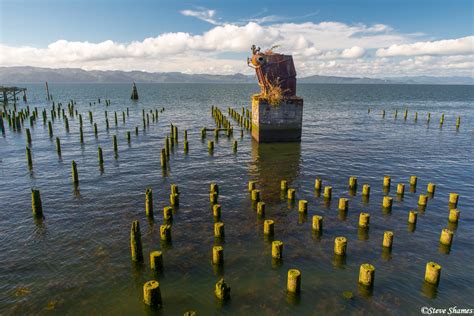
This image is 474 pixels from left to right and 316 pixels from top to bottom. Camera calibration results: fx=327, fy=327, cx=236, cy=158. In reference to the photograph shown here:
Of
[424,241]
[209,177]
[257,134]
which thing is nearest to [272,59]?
[257,134]

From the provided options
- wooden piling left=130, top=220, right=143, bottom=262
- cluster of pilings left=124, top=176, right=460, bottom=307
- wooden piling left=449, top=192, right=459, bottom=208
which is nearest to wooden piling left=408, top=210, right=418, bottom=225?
cluster of pilings left=124, top=176, right=460, bottom=307

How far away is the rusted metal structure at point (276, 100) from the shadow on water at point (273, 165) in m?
1.57

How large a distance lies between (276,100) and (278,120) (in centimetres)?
263

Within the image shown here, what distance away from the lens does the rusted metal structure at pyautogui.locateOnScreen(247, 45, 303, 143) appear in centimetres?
3738

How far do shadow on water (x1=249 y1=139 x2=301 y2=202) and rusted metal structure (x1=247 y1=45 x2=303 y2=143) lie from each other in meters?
1.57

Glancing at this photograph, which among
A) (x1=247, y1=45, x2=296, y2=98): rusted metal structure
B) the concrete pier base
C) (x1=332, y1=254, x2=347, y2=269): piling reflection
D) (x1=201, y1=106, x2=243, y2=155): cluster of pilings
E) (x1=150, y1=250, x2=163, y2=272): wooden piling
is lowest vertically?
(x1=332, y1=254, x2=347, y2=269): piling reflection

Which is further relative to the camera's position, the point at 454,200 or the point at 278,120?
the point at 278,120

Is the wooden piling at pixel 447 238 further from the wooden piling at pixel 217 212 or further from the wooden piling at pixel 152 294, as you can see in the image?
the wooden piling at pixel 152 294

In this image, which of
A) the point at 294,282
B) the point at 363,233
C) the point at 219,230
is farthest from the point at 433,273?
the point at 219,230

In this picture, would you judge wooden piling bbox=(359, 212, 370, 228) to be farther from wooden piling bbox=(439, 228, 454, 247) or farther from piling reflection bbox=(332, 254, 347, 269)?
wooden piling bbox=(439, 228, 454, 247)

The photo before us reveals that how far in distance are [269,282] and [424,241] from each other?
9.23 m

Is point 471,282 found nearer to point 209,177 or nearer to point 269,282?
point 269,282

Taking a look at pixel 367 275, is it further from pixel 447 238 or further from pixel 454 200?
pixel 454 200

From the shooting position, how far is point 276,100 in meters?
37.1
